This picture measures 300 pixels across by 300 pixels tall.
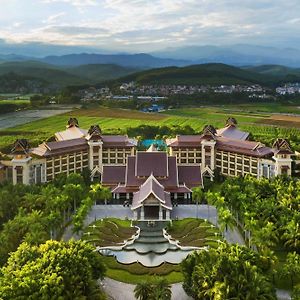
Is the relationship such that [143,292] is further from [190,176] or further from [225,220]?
[190,176]

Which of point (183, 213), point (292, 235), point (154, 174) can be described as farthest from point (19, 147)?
point (292, 235)

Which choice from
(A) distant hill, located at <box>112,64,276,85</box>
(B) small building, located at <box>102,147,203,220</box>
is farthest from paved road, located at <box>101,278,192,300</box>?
(A) distant hill, located at <box>112,64,276,85</box>

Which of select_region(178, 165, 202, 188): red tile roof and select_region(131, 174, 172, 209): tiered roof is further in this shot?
select_region(178, 165, 202, 188): red tile roof

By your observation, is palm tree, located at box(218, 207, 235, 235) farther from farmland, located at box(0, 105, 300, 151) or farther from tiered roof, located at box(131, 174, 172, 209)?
farmland, located at box(0, 105, 300, 151)

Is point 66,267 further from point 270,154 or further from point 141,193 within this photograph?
point 270,154

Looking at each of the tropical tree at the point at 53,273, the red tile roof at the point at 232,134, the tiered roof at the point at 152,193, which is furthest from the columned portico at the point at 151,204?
the red tile roof at the point at 232,134

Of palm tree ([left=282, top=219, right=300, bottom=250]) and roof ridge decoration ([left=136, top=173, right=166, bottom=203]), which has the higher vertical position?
roof ridge decoration ([left=136, top=173, right=166, bottom=203])

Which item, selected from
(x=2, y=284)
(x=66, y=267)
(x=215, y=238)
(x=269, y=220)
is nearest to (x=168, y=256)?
(x=215, y=238)
